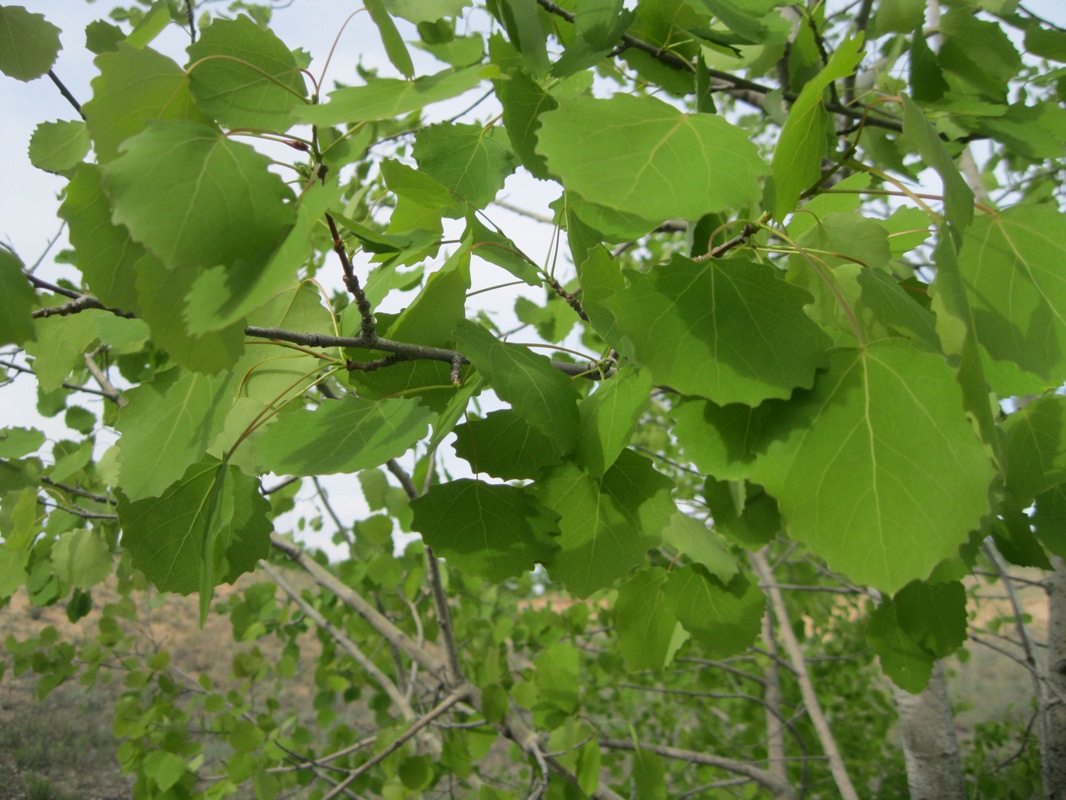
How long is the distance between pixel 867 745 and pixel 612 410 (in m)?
3.52

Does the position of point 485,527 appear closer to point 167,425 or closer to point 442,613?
point 167,425

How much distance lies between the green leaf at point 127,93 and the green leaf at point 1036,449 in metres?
0.77

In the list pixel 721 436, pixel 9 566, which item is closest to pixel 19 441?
pixel 9 566

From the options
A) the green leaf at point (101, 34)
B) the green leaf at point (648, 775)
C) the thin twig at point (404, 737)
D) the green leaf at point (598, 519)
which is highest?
the green leaf at point (101, 34)

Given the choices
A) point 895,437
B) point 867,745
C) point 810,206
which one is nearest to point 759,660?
point 867,745

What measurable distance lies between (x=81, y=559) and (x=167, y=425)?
106 cm

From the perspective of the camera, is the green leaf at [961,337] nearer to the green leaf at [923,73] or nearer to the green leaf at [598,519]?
the green leaf at [598,519]

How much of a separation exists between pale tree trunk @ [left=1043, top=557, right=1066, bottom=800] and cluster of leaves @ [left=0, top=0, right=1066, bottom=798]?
1.09 metres

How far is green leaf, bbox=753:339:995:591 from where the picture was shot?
49 cm

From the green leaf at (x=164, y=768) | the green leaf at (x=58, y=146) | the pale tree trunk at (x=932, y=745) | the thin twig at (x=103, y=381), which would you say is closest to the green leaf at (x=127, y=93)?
the green leaf at (x=58, y=146)

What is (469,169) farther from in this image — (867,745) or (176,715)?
(867,745)

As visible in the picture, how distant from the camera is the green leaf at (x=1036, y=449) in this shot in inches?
28.0

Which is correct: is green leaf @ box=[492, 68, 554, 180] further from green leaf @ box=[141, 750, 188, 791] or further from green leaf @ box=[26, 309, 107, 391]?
green leaf @ box=[141, 750, 188, 791]

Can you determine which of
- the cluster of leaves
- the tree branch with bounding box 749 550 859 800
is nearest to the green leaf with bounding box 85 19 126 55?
the cluster of leaves
